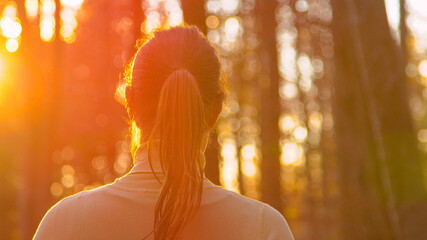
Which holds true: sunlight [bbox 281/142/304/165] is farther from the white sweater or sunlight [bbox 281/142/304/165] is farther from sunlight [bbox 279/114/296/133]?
the white sweater

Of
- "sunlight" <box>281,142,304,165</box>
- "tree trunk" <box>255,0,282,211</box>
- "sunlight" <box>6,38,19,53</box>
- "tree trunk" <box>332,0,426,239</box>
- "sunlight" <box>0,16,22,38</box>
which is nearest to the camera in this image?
"tree trunk" <box>332,0,426,239</box>

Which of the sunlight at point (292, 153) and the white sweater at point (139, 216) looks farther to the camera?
the sunlight at point (292, 153)

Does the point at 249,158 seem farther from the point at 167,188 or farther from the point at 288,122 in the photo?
the point at 167,188

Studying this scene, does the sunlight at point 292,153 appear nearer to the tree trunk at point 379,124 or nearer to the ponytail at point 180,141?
the tree trunk at point 379,124

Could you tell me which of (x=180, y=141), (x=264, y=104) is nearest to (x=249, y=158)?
(x=264, y=104)

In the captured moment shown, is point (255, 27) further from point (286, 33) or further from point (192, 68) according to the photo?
point (192, 68)

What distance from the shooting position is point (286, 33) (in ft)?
81.9

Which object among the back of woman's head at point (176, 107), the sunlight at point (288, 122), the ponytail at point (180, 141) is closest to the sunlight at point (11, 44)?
the sunlight at point (288, 122)

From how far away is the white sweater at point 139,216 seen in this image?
212cm

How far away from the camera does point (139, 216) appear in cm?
212

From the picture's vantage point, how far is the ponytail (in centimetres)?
209

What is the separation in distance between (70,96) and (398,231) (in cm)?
2216

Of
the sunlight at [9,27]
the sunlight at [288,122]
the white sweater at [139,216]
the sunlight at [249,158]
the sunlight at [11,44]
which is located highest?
the sunlight at [9,27]

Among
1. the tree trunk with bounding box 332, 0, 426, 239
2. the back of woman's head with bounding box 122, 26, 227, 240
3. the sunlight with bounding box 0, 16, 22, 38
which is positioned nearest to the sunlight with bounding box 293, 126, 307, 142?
the sunlight with bounding box 0, 16, 22, 38
